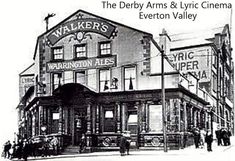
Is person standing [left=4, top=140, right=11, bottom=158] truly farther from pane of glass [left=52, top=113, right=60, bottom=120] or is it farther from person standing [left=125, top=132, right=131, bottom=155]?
person standing [left=125, top=132, right=131, bottom=155]

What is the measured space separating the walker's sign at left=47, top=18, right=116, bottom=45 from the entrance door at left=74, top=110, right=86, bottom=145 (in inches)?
30.6

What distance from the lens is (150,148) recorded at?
26.2 feet

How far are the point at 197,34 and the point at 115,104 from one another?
1057 mm

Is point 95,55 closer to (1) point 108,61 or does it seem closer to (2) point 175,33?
(1) point 108,61

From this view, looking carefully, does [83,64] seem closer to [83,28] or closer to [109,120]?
[83,28]

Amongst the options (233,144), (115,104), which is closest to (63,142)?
(115,104)

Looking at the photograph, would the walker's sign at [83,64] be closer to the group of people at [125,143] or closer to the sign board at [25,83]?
the sign board at [25,83]

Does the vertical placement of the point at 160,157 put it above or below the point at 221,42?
below

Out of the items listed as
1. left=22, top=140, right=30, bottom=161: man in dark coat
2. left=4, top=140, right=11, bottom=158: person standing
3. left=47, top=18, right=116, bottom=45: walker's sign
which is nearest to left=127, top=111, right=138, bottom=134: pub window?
left=47, top=18, right=116, bottom=45: walker's sign

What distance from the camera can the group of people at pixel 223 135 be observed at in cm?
798

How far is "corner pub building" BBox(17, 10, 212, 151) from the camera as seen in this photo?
8.00 meters

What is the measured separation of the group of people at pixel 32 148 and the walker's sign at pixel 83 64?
2.29 feet

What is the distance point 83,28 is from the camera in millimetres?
8023

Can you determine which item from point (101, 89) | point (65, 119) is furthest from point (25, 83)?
point (101, 89)
